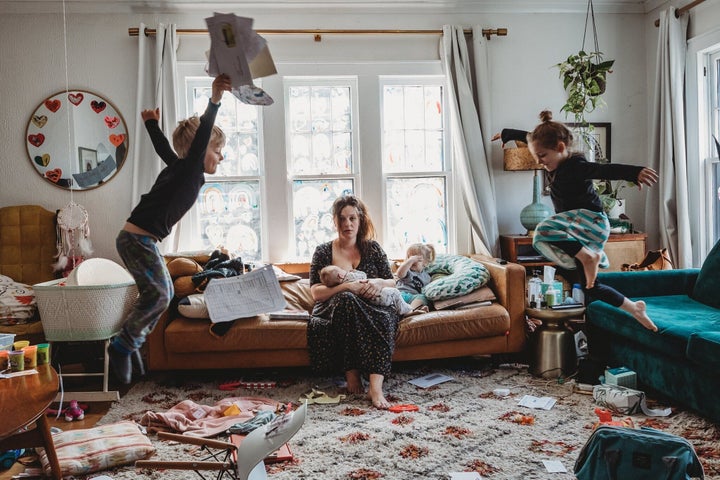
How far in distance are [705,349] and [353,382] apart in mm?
1793

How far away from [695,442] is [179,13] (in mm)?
4322

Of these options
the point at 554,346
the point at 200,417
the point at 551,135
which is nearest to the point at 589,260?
the point at 551,135

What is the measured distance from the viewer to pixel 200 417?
9.71 ft

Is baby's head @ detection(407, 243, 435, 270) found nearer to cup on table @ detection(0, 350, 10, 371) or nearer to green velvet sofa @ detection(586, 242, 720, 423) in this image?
green velvet sofa @ detection(586, 242, 720, 423)

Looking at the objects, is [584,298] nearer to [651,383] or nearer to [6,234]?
[651,383]

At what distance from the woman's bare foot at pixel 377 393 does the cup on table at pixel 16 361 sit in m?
1.72

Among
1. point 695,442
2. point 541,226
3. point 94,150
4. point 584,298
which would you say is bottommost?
point 695,442

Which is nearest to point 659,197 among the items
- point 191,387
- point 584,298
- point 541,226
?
point 584,298

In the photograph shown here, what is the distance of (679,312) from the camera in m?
3.22

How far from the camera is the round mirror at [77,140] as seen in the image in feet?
14.3

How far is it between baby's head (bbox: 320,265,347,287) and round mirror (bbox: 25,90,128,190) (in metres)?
2.03

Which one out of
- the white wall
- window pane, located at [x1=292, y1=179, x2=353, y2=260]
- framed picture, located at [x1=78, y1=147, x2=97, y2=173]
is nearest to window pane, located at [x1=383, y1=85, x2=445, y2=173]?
the white wall

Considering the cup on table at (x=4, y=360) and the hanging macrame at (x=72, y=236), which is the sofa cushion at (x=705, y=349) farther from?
the hanging macrame at (x=72, y=236)

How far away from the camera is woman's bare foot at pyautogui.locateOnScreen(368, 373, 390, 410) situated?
3080 millimetres
